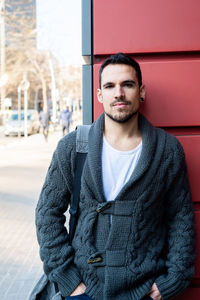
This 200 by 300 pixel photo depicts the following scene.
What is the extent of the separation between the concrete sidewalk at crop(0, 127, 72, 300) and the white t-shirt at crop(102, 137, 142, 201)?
2800 mm

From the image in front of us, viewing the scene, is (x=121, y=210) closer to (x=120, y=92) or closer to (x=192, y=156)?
(x=120, y=92)

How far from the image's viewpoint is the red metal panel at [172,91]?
280cm

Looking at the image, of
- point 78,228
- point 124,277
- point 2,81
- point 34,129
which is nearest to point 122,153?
point 78,228

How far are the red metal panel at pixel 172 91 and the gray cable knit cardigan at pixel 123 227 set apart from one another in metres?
0.40

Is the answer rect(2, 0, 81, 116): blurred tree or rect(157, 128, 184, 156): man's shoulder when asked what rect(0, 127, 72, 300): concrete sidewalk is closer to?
rect(157, 128, 184, 156): man's shoulder

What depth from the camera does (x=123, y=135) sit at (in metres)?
2.42

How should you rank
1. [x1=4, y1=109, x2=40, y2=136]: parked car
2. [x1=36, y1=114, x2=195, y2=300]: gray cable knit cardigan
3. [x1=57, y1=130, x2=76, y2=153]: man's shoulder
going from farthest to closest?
[x1=4, y1=109, x2=40, y2=136]: parked car → [x1=57, y1=130, x2=76, y2=153]: man's shoulder → [x1=36, y1=114, x2=195, y2=300]: gray cable knit cardigan

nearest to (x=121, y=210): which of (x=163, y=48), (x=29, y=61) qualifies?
(x=163, y=48)

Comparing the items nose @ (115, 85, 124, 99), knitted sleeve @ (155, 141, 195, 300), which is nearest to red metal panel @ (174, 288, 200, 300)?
knitted sleeve @ (155, 141, 195, 300)

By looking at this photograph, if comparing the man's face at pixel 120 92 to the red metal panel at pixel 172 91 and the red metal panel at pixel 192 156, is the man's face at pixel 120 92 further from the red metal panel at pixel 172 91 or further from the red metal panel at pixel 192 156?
the red metal panel at pixel 192 156

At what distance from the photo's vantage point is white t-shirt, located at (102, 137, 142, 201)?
2.35 m

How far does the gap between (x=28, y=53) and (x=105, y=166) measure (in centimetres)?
4266

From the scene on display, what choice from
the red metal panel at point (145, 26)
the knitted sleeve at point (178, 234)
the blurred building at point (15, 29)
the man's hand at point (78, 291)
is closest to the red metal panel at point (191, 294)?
the knitted sleeve at point (178, 234)

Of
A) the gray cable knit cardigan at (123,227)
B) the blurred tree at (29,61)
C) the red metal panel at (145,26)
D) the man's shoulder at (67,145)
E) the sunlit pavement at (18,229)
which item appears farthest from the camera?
the blurred tree at (29,61)
